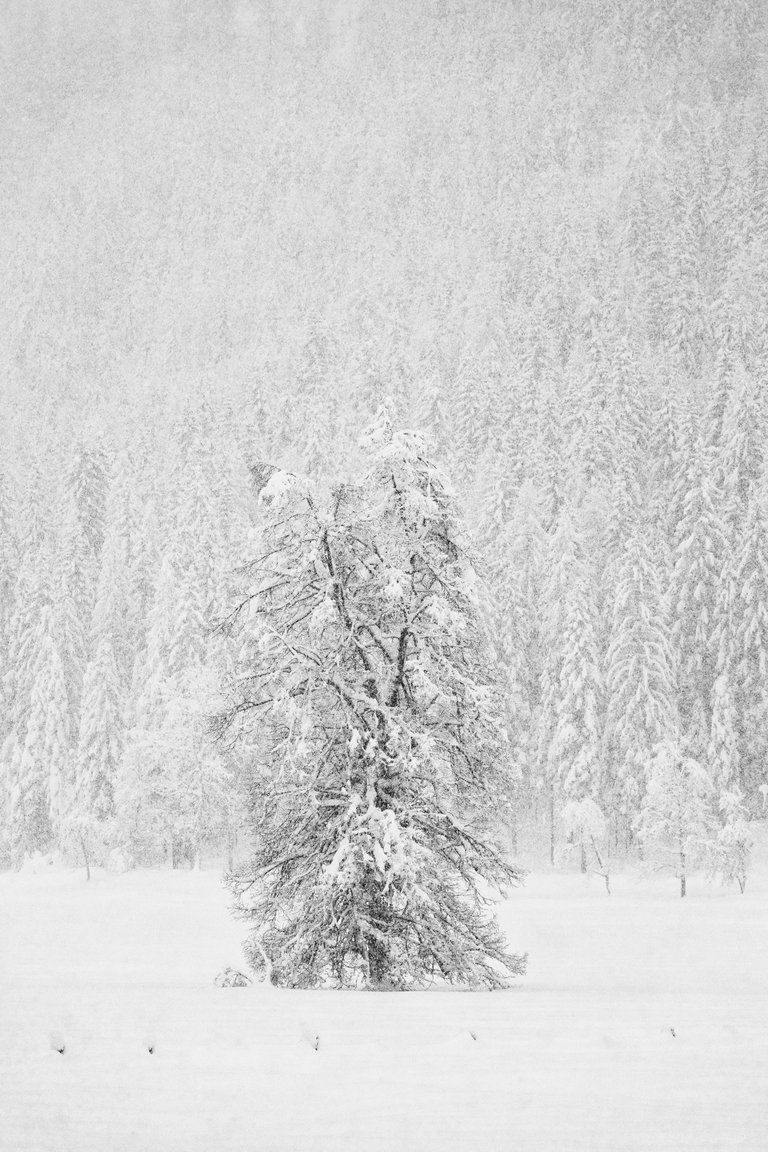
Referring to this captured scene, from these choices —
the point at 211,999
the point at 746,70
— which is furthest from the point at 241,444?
the point at 746,70

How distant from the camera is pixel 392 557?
12.9m

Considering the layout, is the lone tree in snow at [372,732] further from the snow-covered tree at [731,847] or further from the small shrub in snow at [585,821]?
the small shrub in snow at [585,821]

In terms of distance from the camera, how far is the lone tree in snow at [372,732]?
1130cm

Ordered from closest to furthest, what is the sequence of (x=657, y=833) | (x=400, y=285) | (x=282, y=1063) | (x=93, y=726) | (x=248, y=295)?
(x=282, y=1063)
(x=657, y=833)
(x=93, y=726)
(x=400, y=285)
(x=248, y=295)

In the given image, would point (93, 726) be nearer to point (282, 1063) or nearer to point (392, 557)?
point (392, 557)

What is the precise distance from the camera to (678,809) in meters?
38.0

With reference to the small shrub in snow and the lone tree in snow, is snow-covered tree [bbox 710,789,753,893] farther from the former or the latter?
the lone tree in snow

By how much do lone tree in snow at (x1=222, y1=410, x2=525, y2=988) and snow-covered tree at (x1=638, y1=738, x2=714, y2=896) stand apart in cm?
2737

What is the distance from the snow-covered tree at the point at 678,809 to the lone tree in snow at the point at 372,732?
27.4 metres

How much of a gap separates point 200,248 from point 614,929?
188302 mm

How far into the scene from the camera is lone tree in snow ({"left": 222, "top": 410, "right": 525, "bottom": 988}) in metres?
11.3

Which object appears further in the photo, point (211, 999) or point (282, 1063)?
point (211, 999)

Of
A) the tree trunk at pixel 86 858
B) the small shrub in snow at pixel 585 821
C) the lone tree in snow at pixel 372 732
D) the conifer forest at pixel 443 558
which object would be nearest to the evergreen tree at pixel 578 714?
the conifer forest at pixel 443 558

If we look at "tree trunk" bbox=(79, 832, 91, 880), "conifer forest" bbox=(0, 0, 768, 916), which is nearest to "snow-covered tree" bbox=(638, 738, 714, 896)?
"conifer forest" bbox=(0, 0, 768, 916)
